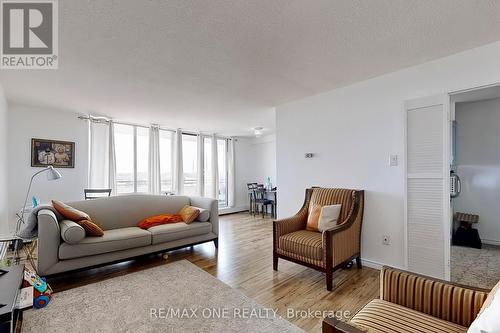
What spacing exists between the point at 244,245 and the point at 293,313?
1.93 m

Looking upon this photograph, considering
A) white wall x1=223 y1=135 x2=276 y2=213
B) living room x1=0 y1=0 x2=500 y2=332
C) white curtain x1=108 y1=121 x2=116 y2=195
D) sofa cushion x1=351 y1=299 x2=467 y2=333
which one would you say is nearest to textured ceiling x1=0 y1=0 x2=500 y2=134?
living room x1=0 y1=0 x2=500 y2=332

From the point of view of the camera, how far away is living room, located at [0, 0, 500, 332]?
1702 mm

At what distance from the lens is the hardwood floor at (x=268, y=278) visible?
82.1 inches

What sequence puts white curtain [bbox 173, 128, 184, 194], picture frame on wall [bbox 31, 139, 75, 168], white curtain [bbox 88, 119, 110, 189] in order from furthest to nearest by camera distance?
1. white curtain [bbox 173, 128, 184, 194]
2. white curtain [bbox 88, 119, 110, 189]
3. picture frame on wall [bbox 31, 139, 75, 168]

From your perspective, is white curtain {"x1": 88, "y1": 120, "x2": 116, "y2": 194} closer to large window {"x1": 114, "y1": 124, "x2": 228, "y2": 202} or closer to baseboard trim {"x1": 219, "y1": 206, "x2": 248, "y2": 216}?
large window {"x1": 114, "y1": 124, "x2": 228, "y2": 202}

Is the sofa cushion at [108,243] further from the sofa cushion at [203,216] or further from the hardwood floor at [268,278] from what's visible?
the sofa cushion at [203,216]

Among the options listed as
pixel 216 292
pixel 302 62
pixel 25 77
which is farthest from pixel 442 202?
pixel 25 77

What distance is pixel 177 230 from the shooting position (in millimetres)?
3197

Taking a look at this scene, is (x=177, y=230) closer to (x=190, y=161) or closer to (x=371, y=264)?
(x=371, y=264)

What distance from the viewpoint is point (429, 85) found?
252 cm

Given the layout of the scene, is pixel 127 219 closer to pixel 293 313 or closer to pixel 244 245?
pixel 244 245

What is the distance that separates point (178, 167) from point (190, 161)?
0.49 metres

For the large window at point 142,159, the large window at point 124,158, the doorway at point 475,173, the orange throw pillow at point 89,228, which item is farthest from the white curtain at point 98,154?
the doorway at point 475,173

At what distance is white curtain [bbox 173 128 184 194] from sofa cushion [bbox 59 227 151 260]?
2653mm
